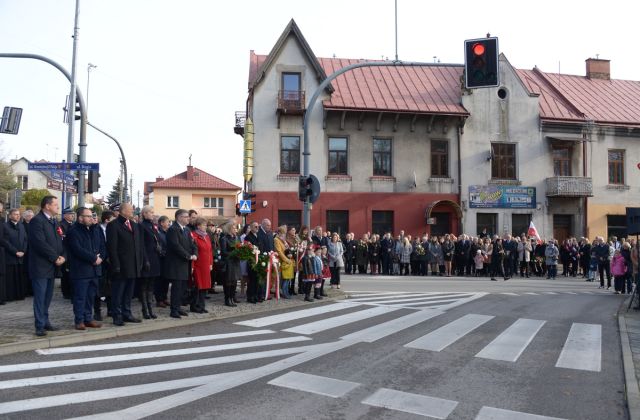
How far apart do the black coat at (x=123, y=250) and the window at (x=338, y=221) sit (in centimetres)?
2101

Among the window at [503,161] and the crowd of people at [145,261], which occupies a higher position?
the window at [503,161]

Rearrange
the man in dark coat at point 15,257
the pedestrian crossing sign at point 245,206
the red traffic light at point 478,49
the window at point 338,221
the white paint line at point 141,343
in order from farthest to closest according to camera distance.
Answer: the window at point 338,221, the pedestrian crossing sign at point 245,206, the red traffic light at point 478,49, the man in dark coat at point 15,257, the white paint line at point 141,343

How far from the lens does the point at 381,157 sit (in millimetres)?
30875

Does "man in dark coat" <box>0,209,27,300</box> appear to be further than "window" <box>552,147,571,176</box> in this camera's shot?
No

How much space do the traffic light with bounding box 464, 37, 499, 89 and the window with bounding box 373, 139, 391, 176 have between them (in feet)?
57.6

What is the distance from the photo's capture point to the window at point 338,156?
30312mm

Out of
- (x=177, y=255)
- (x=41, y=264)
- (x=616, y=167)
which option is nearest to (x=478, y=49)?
(x=177, y=255)

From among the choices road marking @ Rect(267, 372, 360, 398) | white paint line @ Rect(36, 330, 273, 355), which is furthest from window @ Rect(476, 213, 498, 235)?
road marking @ Rect(267, 372, 360, 398)

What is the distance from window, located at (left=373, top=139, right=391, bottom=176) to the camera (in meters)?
30.8

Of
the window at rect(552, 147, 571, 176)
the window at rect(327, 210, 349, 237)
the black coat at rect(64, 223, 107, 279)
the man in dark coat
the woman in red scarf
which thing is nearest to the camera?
the black coat at rect(64, 223, 107, 279)

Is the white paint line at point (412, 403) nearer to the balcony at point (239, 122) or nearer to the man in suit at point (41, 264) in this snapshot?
the man in suit at point (41, 264)

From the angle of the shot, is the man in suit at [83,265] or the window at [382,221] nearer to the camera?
the man in suit at [83,265]

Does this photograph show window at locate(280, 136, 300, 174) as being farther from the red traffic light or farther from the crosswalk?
the crosswalk

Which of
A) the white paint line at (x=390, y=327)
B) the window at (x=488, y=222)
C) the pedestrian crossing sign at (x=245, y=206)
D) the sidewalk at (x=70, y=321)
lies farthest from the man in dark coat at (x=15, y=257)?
the window at (x=488, y=222)
